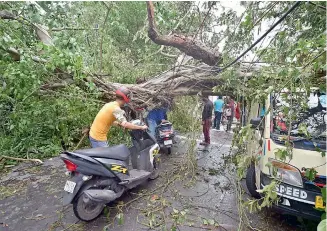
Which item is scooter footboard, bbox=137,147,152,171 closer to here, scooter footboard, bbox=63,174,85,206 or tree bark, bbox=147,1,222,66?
scooter footboard, bbox=63,174,85,206

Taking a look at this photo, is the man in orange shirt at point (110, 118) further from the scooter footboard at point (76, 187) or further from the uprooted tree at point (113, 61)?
the uprooted tree at point (113, 61)

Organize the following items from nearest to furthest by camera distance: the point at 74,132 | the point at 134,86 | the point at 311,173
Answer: the point at 311,173 < the point at 134,86 < the point at 74,132

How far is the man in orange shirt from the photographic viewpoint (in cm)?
373

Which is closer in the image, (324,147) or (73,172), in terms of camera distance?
(324,147)

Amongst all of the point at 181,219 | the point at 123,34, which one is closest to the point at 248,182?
the point at 181,219

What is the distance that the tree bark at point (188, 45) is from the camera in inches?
197

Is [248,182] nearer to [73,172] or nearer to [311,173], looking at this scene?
[311,173]

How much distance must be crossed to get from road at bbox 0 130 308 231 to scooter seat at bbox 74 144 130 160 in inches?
31.8

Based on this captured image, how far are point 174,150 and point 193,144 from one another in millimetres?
2098

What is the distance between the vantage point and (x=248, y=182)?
4254 millimetres

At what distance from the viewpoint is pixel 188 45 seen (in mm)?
5387

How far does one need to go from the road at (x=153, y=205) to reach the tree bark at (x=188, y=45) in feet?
8.03

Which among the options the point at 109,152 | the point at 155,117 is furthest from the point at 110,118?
the point at 155,117

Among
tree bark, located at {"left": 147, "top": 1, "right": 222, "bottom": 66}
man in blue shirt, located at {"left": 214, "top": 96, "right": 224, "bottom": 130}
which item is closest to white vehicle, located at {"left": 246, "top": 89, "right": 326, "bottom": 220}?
tree bark, located at {"left": 147, "top": 1, "right": 222, "bottom": 66}
